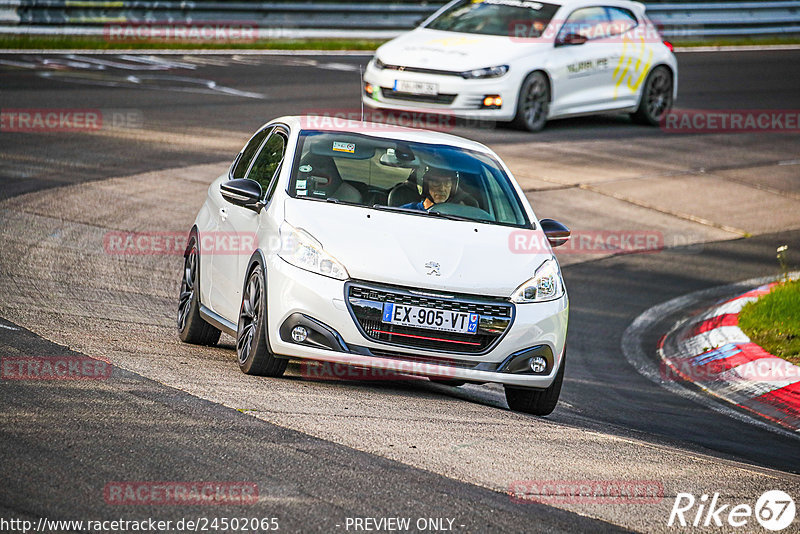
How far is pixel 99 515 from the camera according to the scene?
15.7 ft

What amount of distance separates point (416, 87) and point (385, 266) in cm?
1095

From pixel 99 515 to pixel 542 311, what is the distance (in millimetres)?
3457

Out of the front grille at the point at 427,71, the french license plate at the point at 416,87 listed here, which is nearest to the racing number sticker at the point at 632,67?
the front grille at the point at 427,71

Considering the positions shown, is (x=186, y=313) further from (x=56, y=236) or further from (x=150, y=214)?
(x=150, y=214)

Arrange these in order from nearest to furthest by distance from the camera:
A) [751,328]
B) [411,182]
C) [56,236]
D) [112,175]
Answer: [411,182]
[751,328]
[56,236]
[112,175]

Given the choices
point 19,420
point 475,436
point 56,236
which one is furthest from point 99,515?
point 56,236

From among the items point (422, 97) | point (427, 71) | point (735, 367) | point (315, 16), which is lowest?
point (735, 367)

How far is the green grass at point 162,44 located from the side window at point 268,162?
49.9ft

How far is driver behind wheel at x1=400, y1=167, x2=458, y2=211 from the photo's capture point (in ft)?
27.2

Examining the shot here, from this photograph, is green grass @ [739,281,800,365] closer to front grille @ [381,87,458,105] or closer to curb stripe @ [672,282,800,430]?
curb stripe @ [672,282,800,430]

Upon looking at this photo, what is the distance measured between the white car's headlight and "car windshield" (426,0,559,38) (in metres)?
12.2

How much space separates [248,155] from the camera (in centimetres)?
920

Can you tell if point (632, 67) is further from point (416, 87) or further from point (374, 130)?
point (374, 130)

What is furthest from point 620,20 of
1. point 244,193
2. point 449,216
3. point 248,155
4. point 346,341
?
point 346,341
